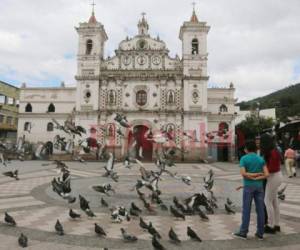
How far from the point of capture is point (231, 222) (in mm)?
6953

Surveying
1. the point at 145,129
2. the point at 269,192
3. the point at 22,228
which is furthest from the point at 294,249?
the point at 145,129

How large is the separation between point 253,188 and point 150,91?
30.4 m

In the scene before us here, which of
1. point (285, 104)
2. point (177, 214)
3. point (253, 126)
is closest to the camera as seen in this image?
point (177, 214)

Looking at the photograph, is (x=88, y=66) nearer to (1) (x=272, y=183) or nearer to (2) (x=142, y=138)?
(2) (x=142, y=138)

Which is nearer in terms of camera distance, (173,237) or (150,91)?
(173,237)

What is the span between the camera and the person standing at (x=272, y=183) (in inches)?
230

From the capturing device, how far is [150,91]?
3550cm

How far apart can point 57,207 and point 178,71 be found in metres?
28.9

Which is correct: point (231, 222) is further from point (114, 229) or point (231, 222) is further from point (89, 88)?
point (89, 88)

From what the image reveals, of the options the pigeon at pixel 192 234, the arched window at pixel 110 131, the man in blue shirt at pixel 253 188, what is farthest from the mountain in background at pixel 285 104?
the pigeon at pixel 192 234

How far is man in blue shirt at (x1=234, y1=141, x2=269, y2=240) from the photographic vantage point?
556cm

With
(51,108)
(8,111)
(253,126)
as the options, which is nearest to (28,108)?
(51,108)

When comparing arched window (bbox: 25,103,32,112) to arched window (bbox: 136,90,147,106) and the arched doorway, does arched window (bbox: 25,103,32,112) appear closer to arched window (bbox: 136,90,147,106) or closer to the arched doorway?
the arched doorway

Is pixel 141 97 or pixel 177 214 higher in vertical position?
pixel 141 97
